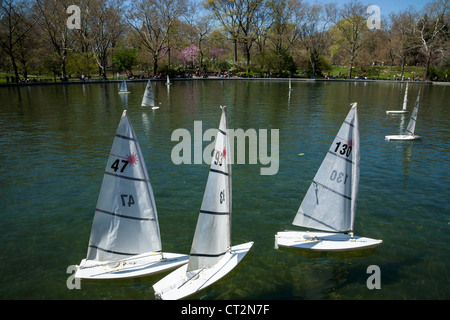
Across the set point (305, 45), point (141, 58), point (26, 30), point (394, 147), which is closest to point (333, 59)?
point (305, 45)

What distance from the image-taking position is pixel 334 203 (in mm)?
10961

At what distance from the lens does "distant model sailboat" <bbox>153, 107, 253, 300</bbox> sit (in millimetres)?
8508

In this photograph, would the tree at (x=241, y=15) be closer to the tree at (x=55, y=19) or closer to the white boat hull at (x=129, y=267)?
the tree at (x=55, y=19)

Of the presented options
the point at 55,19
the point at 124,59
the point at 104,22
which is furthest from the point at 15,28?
the point at 124,59

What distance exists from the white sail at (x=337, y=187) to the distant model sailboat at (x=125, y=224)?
15.1 ft

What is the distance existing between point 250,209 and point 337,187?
5015mm

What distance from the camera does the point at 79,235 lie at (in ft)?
41.8


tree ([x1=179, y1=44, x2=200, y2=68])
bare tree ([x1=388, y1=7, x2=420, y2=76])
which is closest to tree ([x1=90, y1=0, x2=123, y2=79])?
tree ([x1=179, y1=44, x2=200, y2=68])

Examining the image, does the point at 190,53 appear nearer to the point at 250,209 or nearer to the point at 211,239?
the point at 250,209

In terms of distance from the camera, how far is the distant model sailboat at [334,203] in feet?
33.6

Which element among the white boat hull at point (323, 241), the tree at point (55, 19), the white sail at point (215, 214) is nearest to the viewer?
the white sail at point (215, 214)

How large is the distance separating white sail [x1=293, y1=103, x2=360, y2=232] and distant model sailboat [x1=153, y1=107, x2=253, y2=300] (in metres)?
3.31

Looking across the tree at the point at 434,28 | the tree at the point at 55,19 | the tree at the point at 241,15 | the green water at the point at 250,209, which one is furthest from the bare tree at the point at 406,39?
the tree at the point at 55,19

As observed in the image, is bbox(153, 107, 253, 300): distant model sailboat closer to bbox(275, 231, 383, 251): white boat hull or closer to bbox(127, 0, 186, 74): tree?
bbox(275, 231, 383, 251): white boat hull
